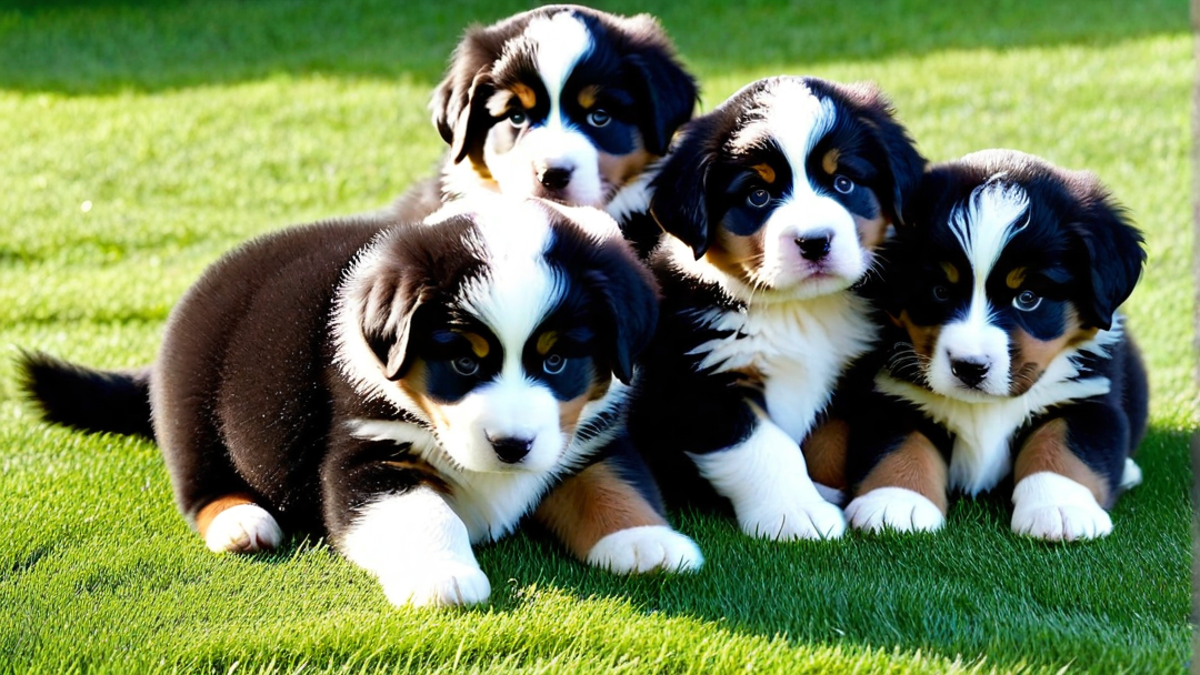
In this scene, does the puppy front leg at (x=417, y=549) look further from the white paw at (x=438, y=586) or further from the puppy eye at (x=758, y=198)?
the puppy eye at (x=758, y=198)

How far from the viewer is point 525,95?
446 cm

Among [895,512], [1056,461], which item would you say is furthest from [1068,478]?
[895,512]

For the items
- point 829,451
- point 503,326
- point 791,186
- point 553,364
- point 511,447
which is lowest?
point 829,451

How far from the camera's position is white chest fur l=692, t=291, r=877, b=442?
13.3 ft

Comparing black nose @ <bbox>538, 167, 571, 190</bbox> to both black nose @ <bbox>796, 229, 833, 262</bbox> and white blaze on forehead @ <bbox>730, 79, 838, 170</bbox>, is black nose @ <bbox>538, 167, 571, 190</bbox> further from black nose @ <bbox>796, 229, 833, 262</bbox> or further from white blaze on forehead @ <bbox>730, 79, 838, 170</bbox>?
black nose @ <bbox>796, 229, 833, 262</bbox>

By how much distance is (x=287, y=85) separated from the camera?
11.1 m

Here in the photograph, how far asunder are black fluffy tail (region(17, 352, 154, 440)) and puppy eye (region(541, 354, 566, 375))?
6.61 feet

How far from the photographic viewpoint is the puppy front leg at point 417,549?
3.34 m

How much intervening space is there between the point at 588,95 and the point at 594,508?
140 cm

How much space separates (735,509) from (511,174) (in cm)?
125

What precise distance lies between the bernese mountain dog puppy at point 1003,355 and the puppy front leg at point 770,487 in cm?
13

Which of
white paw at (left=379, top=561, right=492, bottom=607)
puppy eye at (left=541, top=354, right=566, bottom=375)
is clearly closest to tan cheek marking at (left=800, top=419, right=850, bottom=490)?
puppy eye at (left=541, top=354, right=566, bottom=375)

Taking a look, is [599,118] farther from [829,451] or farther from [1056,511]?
[1056,511]

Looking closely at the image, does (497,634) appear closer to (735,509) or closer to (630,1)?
(735,509)
